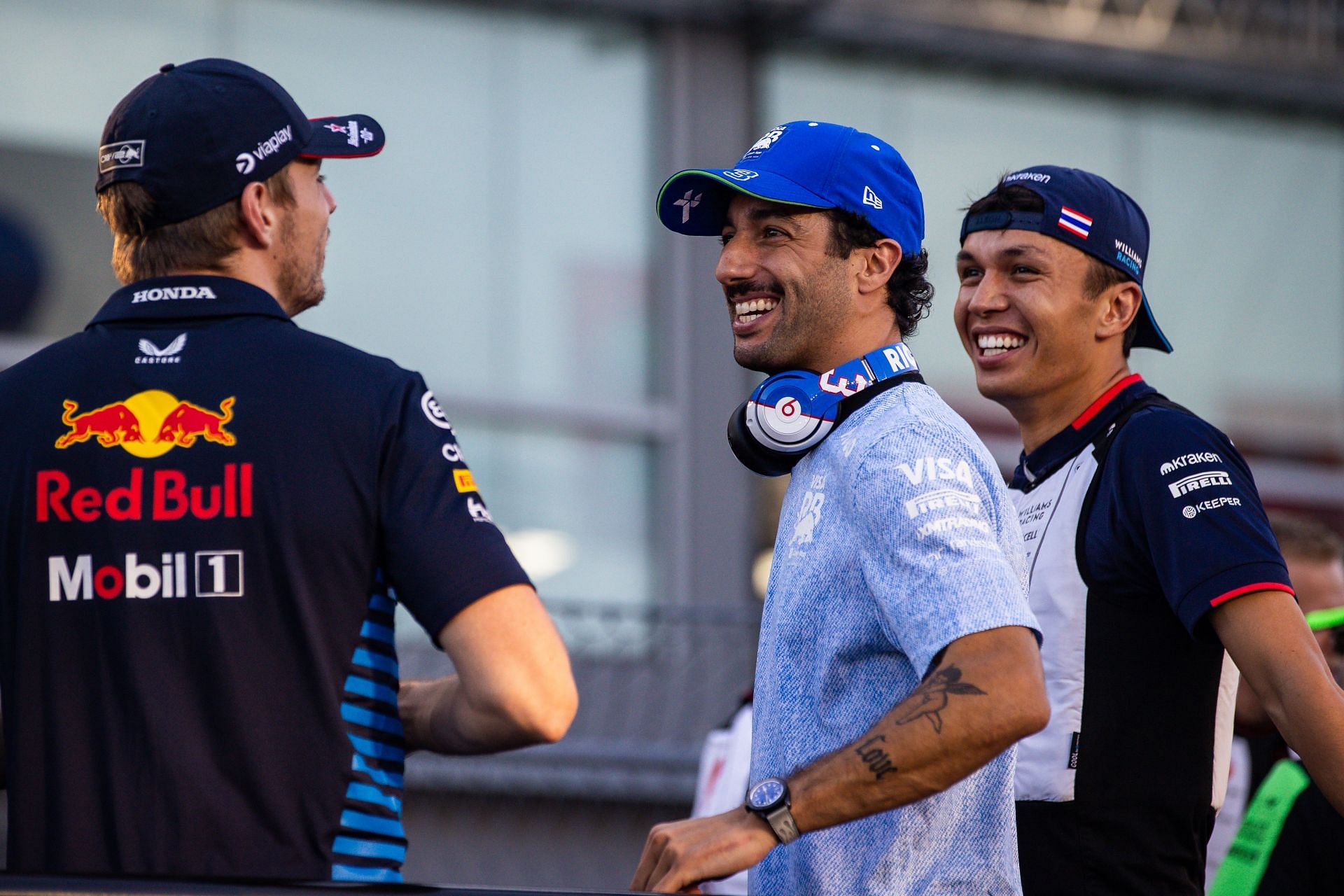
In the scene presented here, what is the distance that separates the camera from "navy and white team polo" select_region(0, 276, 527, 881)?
6.54ft

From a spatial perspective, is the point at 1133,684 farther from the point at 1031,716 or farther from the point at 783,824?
the point at 783,824

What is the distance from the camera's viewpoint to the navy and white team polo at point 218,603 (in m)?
1.99

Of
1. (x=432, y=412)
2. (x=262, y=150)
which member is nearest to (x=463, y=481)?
(x=432, y=412)

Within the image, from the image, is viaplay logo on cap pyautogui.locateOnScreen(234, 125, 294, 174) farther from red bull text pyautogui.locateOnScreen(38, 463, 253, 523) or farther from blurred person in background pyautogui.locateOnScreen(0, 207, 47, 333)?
blurred person in background pyautogui.locateOnScreen(0, 207, 47, 333)

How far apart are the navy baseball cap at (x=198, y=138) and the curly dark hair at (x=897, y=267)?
2.81 feet

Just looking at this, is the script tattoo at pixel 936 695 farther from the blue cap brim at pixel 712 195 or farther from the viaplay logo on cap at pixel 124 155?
the viaplay logo on cap at pixel 124 155

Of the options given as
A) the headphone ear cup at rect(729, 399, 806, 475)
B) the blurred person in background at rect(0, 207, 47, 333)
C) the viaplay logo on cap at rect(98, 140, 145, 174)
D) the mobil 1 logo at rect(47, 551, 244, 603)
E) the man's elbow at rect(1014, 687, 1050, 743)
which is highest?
the blurred person in background at rect(0, 207, 47, 333)

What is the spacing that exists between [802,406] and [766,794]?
610 millimetres

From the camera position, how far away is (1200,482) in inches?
109

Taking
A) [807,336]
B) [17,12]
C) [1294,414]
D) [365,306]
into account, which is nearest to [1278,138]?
[1294,414]

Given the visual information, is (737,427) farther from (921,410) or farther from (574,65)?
(574,65)

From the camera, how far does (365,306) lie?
8.20 m

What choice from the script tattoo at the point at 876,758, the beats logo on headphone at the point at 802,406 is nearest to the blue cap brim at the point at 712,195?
the beats logo on headphone at the point at 802,406

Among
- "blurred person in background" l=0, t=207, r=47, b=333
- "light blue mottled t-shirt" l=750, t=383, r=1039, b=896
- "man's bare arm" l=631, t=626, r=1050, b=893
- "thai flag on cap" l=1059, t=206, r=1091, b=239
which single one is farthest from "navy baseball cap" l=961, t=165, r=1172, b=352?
"blurred person in background" l=0, t=207, r=47, b=333
